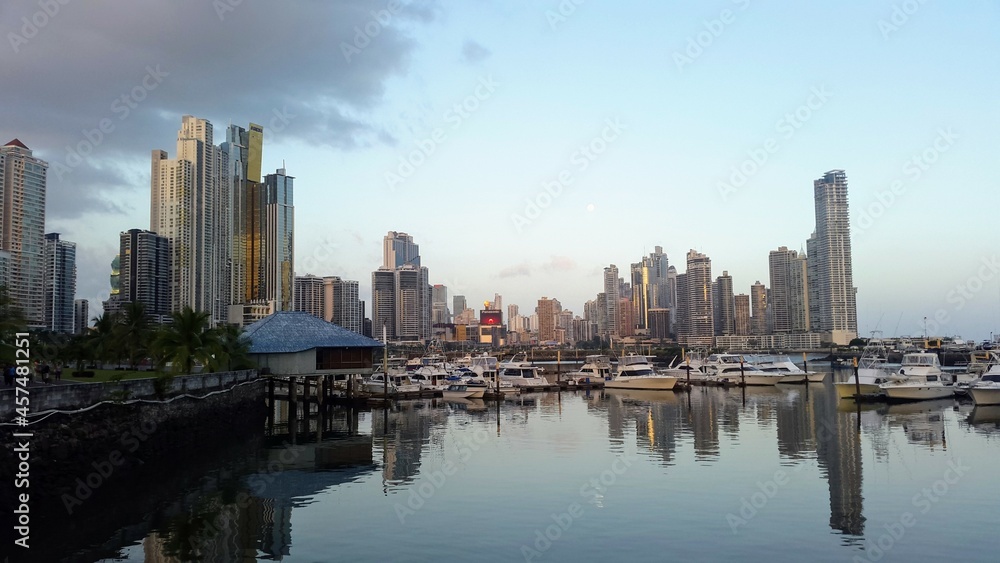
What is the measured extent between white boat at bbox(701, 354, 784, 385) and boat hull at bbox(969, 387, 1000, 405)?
29.6 meters

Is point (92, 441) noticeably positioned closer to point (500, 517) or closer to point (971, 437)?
point (500, 517)

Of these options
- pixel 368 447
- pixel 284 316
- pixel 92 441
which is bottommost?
pixel 368 447

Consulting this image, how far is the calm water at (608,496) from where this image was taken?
21.3 metres

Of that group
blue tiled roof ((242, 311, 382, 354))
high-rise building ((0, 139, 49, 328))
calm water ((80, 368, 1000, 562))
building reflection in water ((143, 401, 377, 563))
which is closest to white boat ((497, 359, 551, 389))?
blue tiled roof ((242, 311, 382, 354))

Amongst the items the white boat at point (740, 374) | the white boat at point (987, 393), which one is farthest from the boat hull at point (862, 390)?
the white boat at point (740, 374)

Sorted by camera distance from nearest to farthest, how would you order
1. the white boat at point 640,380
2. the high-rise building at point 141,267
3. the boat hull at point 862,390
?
the boat hull at point 862,390
the white boat at point 640,380
the high-rise building at point 141,267

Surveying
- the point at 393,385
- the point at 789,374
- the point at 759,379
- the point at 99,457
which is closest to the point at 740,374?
the point at 759,379

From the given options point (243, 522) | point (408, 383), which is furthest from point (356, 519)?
point (408, 383)

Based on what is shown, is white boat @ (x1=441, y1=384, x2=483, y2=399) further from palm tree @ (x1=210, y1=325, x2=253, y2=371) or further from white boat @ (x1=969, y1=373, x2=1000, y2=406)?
white boat @ (x1=969, y1=373, x2=1000, y2=406)

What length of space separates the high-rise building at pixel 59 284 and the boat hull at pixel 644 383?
269 ft

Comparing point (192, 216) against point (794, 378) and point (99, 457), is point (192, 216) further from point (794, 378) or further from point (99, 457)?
point (99, 457)

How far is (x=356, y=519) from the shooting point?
25062mm

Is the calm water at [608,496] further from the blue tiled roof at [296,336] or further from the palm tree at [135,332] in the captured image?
the palm tree at [135,332]

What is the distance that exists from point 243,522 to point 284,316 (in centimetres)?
3896
